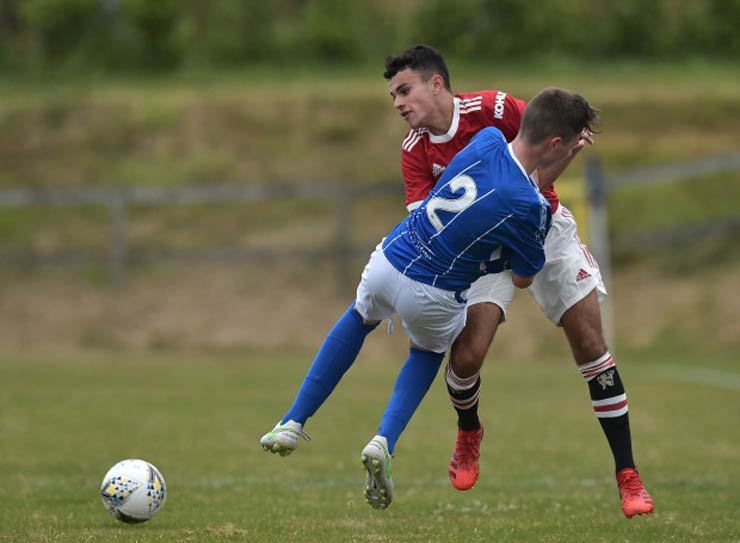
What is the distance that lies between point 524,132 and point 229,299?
1960 centimetres

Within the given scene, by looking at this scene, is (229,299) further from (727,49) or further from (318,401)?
(318,401)

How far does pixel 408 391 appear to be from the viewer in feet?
22.2

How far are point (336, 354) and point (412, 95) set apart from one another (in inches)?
55.2

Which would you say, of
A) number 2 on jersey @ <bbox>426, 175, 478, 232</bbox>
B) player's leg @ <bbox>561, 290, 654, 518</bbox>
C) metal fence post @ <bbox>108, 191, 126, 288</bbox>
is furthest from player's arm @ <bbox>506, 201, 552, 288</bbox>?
metal fence post @ <bbox>108, 191, 126, 288</bbox>

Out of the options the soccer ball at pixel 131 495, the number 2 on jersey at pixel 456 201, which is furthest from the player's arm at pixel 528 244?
the soccer ball at pixel 131 495

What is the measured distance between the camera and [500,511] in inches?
290

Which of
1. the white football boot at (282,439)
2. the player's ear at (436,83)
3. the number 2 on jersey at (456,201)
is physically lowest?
the white football boot at (282,439)

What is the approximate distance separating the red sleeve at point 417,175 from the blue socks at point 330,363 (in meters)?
0.71

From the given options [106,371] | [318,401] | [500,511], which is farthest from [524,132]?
[106,371]

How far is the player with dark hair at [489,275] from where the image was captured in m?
6.88

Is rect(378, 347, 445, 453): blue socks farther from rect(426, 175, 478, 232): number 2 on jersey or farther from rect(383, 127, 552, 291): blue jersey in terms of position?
rect(426, 175, 478, 232): number 2 on jersey

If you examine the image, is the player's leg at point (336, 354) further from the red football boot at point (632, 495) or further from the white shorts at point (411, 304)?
the red football boot at point (632, 495)

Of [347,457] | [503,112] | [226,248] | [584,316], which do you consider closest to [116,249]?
[226,248]

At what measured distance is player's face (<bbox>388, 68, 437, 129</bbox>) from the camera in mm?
6848
